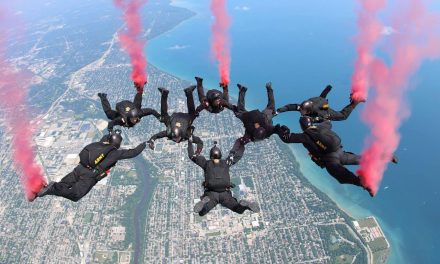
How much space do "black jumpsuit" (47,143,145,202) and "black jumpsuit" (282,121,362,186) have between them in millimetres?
7355

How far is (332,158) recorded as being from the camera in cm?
1404

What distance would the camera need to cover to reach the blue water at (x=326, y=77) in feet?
167

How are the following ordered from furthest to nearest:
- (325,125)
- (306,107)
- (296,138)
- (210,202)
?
1. (306,107)
2. (210,202)
3. (325,125)
4. (296,138)

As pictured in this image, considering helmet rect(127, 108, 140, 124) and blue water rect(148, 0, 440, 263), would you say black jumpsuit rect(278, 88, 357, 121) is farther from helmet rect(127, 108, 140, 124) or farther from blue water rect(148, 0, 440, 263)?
helmet rect(127, 108, 140, 124)

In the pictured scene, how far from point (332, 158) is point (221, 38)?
28.4 feet

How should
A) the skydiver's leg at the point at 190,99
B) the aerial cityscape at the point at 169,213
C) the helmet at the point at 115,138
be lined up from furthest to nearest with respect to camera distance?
1. the aerial cityscape at the point at 169,213
2. the skydiver's leg at the point at 190,99
3. the helmet at the point at 115,138

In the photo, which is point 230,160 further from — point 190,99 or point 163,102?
point 163,102

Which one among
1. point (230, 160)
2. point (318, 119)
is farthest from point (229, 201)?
point (318, 119)

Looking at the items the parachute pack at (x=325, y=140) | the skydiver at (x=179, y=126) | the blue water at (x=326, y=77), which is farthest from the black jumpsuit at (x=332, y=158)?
the skydiver at (x=179, y=126)

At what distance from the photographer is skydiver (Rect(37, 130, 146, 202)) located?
14.7 metres

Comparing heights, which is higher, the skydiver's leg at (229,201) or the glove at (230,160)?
the glove at (230,160)

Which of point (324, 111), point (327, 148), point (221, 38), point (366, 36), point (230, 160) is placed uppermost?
point (366, 36)

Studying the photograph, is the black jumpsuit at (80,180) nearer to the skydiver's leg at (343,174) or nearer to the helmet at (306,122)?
the helmet at (306,122)

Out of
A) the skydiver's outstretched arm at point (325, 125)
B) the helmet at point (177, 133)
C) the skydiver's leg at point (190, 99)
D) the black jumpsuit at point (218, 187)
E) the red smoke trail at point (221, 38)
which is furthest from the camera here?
the red smoke trail at point (221, 38)
